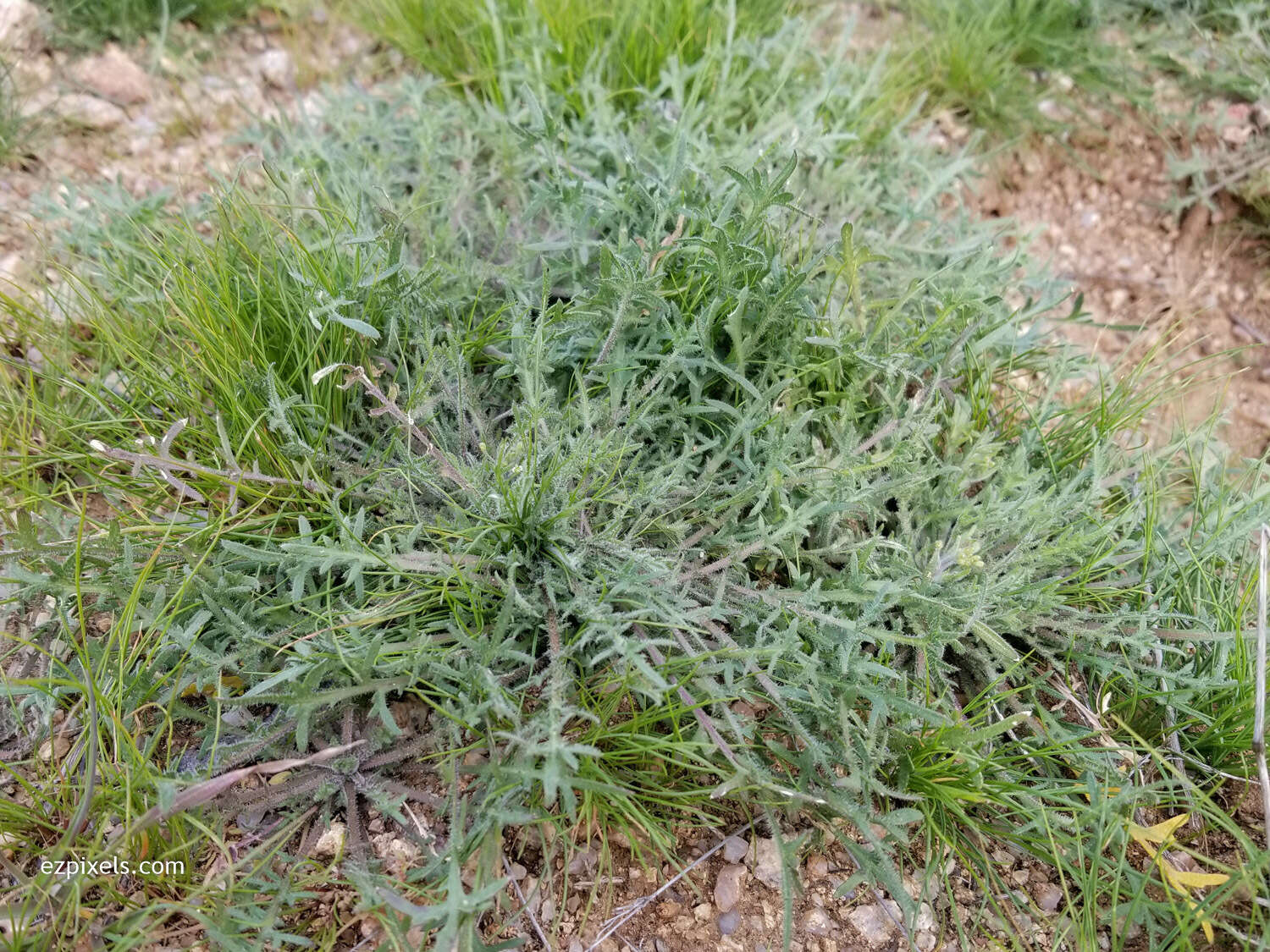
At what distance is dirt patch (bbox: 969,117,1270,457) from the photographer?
9.55 ft

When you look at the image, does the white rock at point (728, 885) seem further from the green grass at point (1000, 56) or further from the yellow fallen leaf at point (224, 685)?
the green grass at point (1000, 56)

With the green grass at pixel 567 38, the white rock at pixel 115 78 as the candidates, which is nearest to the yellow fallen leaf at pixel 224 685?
the green grass at pixel 567 38

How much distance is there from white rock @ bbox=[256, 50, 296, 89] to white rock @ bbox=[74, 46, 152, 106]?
1.21 feet

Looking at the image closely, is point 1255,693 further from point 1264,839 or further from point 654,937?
point 654,937

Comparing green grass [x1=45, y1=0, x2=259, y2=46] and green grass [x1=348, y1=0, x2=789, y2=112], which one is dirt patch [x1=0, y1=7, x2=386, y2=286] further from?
green grass [x1=348, y1=0, x2=789, y2=112]

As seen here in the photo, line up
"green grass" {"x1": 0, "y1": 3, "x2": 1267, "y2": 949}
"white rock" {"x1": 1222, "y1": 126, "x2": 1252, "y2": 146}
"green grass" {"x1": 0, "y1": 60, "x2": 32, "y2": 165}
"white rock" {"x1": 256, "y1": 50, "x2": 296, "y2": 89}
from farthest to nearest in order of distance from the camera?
1. "white rock" {"x1": 1222, "y1": 126, "x2": 1252, "y2": 146}
2. "white rock" {"x1": 256, "y1": 50, "x2": 296, "y2": 89}
3. "green grass" {"x1": 0, "y1": 60, "x2": 32, "y2": 165}
4. "green grass" {"x1": 0, "y1": 3, "x2": 1267, "y2": 949}

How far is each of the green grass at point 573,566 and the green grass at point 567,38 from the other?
0.40 meters

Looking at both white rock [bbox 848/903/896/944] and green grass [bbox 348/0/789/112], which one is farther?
green grass [bbox 348/0/789/112]

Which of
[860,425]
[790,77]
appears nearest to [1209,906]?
[860,425]

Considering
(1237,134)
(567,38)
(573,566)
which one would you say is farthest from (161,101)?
(1237,134)

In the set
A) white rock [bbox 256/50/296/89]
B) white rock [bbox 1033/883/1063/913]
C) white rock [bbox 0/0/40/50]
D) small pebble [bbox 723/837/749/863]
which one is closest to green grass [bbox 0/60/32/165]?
white rock [bbox 0/0/40/50]

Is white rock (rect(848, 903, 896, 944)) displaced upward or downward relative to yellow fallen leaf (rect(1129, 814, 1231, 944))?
downward

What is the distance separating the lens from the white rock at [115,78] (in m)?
2.68

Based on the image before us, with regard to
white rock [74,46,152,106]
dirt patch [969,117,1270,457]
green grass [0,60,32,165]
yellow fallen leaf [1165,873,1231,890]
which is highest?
white rock [74,46,152,106]
